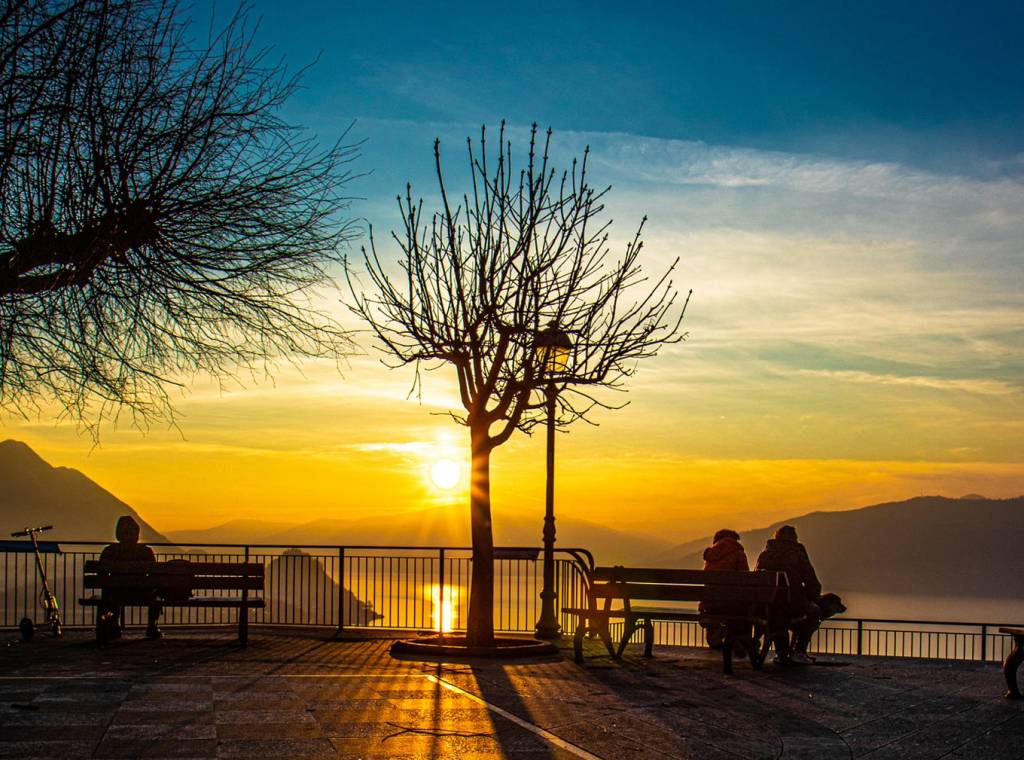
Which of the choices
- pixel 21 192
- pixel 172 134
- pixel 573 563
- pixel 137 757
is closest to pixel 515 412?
pixel 573 563

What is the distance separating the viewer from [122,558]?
1612 cm

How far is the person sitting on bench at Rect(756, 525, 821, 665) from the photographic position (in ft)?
49.4

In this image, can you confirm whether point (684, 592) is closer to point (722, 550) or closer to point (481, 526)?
point (722, 550)

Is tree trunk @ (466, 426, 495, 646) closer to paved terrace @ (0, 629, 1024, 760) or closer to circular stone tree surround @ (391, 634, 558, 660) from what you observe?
circular stone tree surround @ (391, 634, 558, 660)

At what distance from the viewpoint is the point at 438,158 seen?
56.9 ft

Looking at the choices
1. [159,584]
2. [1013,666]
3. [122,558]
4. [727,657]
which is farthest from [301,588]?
[1013,666]

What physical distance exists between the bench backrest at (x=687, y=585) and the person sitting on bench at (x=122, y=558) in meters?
5.67

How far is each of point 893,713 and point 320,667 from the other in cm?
604

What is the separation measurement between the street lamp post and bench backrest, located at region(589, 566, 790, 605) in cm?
268

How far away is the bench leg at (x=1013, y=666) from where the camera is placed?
11.7 m

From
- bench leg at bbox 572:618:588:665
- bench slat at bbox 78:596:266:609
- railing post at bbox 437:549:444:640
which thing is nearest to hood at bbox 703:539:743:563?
bench leg at bbox 572:618:588:665

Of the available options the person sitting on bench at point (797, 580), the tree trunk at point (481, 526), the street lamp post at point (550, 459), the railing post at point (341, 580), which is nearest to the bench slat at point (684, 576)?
the person sitting on bench at point (797, 580)

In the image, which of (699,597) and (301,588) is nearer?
(699,597)

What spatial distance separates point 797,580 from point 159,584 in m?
7.84
